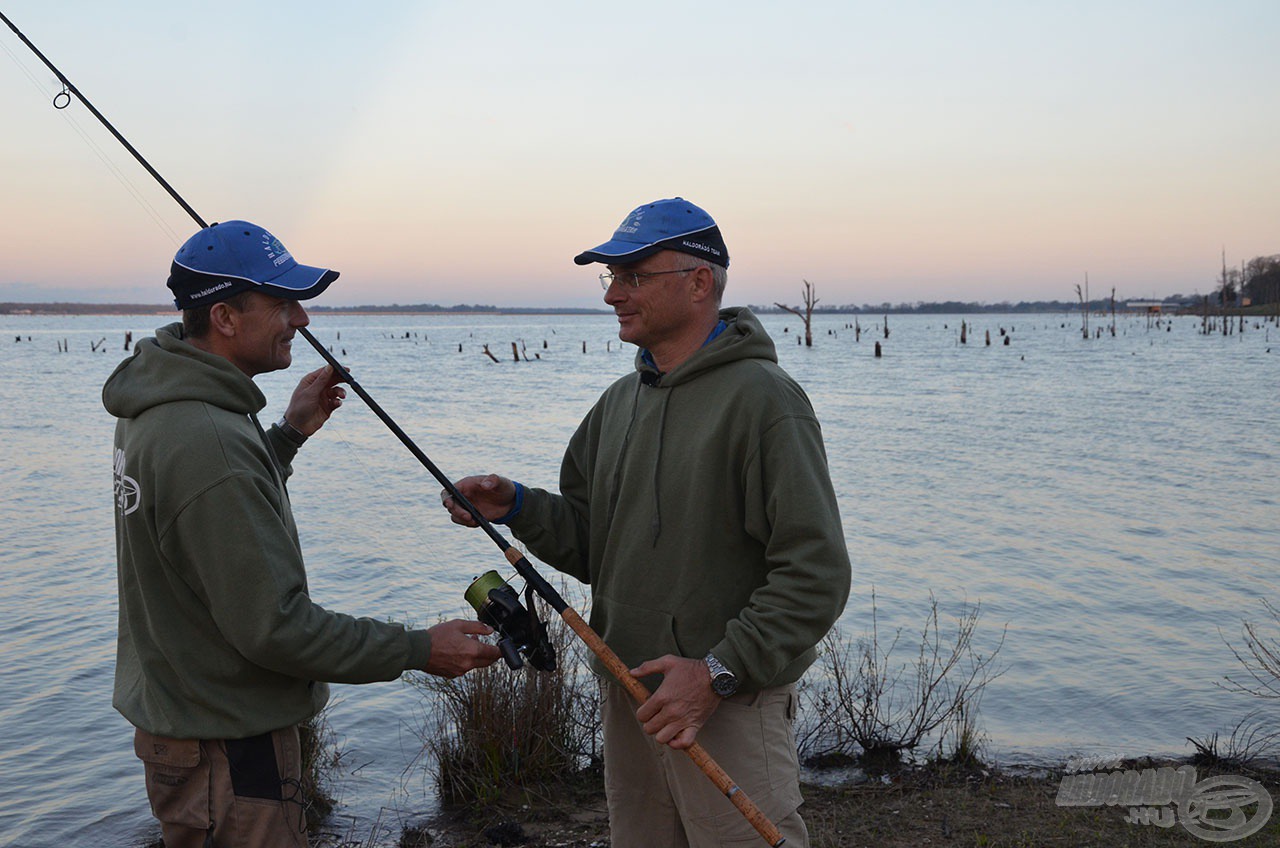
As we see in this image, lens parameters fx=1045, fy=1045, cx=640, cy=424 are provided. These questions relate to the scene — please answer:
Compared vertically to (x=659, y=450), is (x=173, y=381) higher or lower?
higher

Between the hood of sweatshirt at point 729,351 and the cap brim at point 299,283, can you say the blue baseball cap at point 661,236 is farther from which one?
the cap brim at point 299,283

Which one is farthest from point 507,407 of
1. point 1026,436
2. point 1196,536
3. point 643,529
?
point 643,529

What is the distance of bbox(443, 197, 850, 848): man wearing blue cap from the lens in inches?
109

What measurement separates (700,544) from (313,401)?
58.6 inches

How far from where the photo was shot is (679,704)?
109 inches

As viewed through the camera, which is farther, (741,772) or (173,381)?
(741,772)

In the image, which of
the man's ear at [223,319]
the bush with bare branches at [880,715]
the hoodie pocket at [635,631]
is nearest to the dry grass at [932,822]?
the bush with bare branches at [880,715]

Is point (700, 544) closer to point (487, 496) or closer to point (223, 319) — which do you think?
point (487, 496)

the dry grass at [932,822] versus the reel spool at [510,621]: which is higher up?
the reel spool at [510,621]

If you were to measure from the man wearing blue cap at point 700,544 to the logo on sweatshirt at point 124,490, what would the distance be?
1324 mm

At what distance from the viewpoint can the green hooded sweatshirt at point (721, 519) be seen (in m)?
2.78

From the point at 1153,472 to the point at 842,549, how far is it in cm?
1676

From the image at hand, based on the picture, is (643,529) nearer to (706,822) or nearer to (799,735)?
(706,822)

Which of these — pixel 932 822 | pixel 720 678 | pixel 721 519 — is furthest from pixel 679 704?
pixel 932 822
